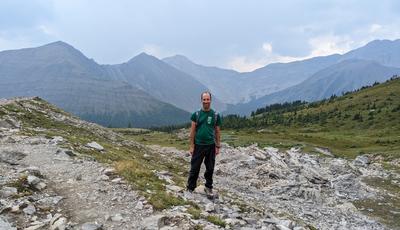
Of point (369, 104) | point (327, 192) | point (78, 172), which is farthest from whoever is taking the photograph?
point (369, 104)

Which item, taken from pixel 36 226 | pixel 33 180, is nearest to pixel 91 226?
pixel 36 226

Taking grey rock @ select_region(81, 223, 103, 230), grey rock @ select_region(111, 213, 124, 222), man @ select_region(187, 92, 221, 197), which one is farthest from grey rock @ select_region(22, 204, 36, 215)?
man @ select_region(187, 92, 221, 197)

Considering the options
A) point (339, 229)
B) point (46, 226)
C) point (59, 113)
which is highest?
point (59, 113)

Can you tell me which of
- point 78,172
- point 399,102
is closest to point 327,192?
point 78,172

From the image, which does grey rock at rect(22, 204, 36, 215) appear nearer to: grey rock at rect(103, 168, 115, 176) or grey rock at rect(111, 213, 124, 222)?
grey rock at rect(111, 213, 124, 222)

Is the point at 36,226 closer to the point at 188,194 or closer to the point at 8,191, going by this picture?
the point at 8,191

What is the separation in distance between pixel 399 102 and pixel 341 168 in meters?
107

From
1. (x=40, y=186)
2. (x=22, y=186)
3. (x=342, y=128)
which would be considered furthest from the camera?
(x=342, y=128)

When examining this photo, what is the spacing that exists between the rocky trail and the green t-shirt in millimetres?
2463

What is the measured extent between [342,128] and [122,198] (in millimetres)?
120000

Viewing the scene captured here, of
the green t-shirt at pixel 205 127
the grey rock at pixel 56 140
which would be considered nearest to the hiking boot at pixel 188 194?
the green t-shirt at pixel 205 127

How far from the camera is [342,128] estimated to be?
12988cm

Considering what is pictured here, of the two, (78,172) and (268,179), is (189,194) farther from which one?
(268,179)

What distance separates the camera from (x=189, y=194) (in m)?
20.3
